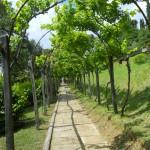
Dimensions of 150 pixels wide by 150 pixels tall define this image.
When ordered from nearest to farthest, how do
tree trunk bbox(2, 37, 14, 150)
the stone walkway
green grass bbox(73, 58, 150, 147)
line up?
tree trunk bbox(2, 37, 14, 150), green grass bbox(73, 58, 150, 147), the stone walkway

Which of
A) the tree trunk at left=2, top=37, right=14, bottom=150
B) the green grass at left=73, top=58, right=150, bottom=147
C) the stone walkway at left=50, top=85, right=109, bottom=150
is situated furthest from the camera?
the stone walkway at left=50, top=85, right=109, bottom=150

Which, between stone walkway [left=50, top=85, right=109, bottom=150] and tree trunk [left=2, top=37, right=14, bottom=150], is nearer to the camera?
tree trunk [left=2, top=37, right=14, bottom=150]

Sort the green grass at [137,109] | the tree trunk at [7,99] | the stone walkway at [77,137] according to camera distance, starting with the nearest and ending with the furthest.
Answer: the tree trunk at [7,99]
the green grass at [137,109]
the stone walkway at [77,137]

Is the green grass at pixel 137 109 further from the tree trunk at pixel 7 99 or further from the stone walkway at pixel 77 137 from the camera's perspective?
the tree trunk at pixel 7 99

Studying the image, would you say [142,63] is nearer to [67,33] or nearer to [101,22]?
[67,33]

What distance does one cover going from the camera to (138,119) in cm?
1565

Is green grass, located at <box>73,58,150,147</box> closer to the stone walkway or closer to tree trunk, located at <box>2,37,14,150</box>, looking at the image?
the stone walkway

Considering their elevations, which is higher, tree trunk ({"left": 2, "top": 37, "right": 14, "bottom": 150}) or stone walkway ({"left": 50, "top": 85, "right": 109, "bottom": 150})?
tree trunk ({"left": 2, "top": 37, "right": 14, "bottom": 150})

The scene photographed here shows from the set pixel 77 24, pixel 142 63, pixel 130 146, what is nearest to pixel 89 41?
pixel 142 63

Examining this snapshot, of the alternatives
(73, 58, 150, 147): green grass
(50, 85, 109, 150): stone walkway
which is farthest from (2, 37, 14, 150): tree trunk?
(50, 85, 109, 150): stone walkway

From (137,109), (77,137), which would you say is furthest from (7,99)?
(137,109)

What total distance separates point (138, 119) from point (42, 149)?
3.48 m

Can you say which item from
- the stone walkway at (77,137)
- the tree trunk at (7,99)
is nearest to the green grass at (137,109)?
the stone walkway at (77,137)

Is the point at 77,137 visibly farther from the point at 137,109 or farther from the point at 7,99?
the point at 7,99
